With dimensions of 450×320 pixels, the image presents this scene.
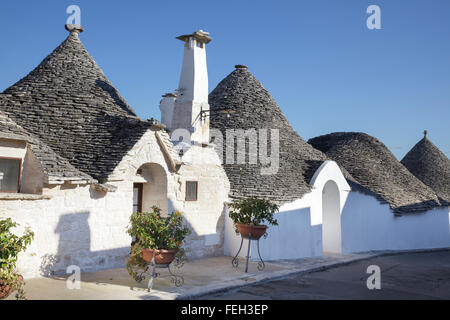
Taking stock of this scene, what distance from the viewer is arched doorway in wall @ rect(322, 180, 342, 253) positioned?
16.2 meters

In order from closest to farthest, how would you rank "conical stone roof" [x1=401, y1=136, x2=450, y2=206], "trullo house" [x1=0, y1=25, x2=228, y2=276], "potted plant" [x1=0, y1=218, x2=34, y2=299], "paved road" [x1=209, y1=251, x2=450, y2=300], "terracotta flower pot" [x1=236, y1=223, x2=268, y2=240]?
"potted plant" [x1=0, y1=218, x2=34, y2=299]
"paved road" [x1=209, y1=251, x2=450, y2=300]
"trullo house" [x1=0, y1=25, x2=228, y2=276]
"terracotta flower pot" [x1=236, y1=223, x2=268, y2=240]
"conical stone roof" [x1=401, y1=136, x2=450, y2=206]

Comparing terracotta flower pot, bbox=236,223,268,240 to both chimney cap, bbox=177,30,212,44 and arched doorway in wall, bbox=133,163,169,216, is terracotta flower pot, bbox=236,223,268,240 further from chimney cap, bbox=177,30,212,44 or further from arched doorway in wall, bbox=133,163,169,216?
chimney cap, bbox=177,30,212,44

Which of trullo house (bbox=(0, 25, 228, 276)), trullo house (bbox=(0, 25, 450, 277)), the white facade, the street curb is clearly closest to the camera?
the street curb

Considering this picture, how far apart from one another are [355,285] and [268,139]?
8.54 m

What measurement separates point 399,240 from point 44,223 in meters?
16.0

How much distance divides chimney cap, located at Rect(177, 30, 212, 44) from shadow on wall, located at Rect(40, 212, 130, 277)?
22.2ft

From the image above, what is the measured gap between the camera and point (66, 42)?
13914 millimetres

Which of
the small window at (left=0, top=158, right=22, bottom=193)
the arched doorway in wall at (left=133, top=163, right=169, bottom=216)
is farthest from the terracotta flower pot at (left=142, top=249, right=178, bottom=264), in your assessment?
the small window at (left=0, top=158, right=22, bottom=193)

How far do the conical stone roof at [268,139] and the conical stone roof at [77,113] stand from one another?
4477 mm

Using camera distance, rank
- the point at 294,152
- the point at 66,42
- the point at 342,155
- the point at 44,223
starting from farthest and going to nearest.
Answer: the point at 342,155 → the point at 294,152 → the point at 66,42 → the point at 44,223

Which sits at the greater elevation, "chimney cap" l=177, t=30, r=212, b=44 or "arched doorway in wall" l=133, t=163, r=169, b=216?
"chimney cap" l=177, t=30, r=212, b=44

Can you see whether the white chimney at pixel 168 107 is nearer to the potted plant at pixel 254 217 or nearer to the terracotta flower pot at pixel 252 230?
the potted plant at pixel 254 217
